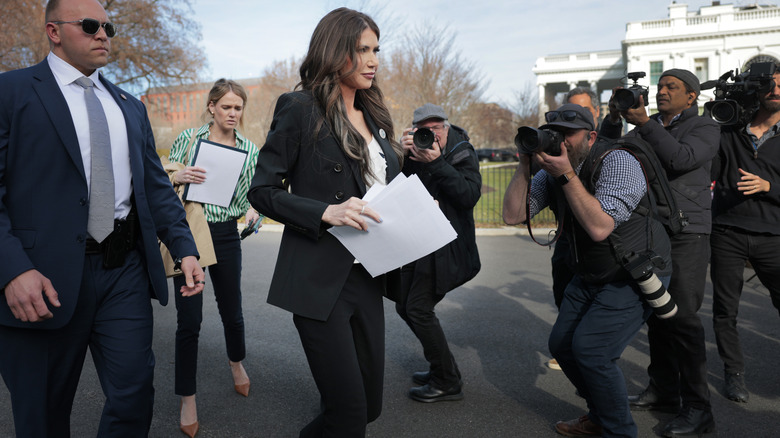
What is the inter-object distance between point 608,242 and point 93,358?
2.47 meters

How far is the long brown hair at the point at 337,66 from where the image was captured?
7.88 feet

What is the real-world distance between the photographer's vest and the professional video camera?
1.43m

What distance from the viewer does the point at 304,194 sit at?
7.91ft

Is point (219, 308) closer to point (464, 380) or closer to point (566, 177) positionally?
point (464, 380)

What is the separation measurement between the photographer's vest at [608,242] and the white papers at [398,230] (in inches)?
46.2

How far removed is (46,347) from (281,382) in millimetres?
2301

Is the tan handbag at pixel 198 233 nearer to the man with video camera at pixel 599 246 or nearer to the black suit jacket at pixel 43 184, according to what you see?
the black suit jacket at pixel 43 184

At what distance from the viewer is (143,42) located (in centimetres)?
2788

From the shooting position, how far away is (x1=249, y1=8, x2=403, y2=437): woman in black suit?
7.48ft

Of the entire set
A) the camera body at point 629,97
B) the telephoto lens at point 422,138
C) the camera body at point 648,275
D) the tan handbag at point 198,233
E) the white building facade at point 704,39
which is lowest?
the camera body at point 648,275

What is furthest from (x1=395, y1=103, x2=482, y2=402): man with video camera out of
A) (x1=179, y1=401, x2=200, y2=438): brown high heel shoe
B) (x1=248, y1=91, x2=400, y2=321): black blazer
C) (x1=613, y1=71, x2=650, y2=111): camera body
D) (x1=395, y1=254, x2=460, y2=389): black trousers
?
(x1=248, y1=91, x2=400, y2=321): black blazer

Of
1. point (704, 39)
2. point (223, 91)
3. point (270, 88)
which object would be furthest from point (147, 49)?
point (704, 39)

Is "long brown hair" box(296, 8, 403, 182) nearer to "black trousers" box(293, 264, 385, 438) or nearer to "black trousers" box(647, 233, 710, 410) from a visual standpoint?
"black trousers" box(293, 264, 385, 438)

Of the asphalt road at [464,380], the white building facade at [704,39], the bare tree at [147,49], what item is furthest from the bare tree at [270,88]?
the white building facade at [704,39]
